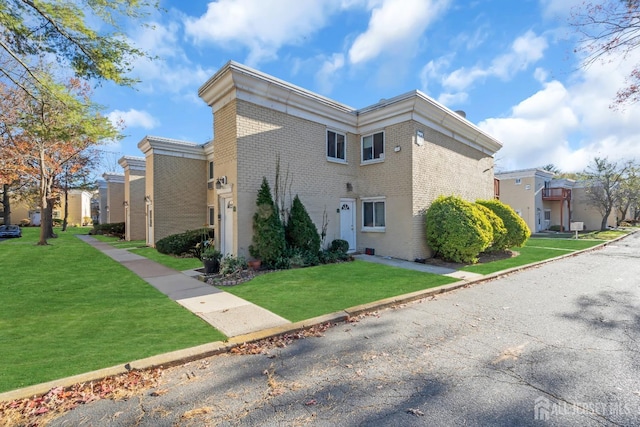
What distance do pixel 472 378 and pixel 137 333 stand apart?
478 cm

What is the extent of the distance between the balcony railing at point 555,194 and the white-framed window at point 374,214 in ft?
96.5

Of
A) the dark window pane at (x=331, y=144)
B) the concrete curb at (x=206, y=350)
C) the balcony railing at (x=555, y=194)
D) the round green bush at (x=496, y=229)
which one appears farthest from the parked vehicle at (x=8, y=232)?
the balcony railing at (x=555, y=194)

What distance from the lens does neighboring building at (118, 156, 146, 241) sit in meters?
21.8

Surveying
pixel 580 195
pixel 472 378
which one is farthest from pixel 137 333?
pixel 580 195

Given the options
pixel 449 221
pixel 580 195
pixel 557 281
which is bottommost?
pixel 557 281

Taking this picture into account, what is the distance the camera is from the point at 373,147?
45.4 feet

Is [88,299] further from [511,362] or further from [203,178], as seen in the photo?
[203,178]

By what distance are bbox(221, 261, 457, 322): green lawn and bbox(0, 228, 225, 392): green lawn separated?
159cm

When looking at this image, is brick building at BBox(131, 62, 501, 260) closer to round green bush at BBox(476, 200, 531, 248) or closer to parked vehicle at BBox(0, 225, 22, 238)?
round green bush at BBox(476, 200, 531, 248)

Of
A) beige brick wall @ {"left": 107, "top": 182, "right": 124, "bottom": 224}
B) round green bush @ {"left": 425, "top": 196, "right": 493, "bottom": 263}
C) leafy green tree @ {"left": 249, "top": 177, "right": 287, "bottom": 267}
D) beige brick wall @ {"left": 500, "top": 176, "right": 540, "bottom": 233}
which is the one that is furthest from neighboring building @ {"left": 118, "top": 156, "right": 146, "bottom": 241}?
beige brick wall @ {"left": 500, "top": 176, "right": 540, "bottom": 233}

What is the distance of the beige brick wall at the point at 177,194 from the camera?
712 inches

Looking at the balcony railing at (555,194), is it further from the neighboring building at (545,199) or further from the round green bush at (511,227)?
the round green bush at (511,227)

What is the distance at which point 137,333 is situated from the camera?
4848 mm

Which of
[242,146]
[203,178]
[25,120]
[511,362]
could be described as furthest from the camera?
[203,178]
